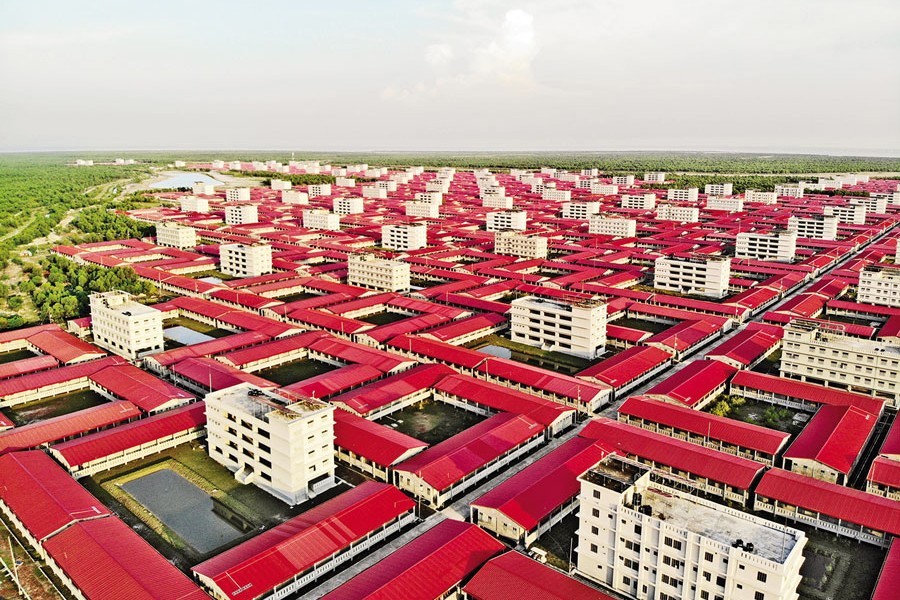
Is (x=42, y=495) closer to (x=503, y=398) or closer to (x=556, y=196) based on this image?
(x=503, y=398)

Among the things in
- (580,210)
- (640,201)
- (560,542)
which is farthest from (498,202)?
(560,542)

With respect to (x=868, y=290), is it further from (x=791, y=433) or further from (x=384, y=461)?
(x=384, y=461)

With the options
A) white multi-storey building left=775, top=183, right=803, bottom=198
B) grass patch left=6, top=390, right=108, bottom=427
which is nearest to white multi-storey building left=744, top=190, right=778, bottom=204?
white multi-storey building left=775, top=183, right=803, bottom=198

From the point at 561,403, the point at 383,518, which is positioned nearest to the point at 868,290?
the point at 561,403

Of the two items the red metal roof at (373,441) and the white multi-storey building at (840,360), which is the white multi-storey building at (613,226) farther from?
the red metal roof at (373,441)

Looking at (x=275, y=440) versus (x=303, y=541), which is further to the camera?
(x=275, y=440)

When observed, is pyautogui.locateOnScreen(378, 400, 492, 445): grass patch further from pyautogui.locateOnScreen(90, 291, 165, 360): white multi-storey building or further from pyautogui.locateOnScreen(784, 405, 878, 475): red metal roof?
pyautogui.locateOnScreen(90, 291, 165, 360): white multi-storey building
